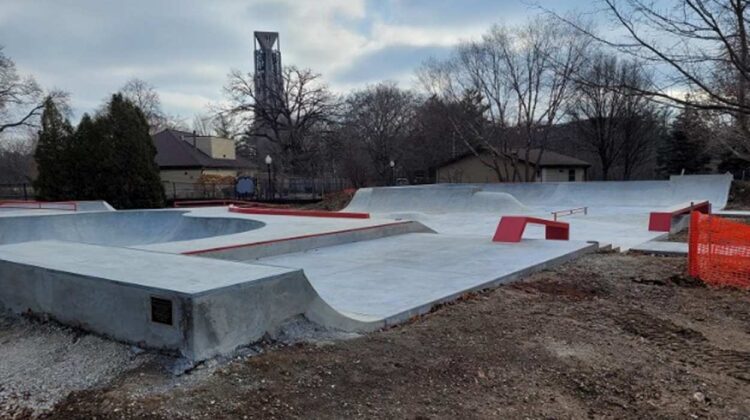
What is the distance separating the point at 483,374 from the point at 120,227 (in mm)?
13993

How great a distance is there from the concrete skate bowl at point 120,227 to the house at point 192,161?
22.7m

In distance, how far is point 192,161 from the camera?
4231cm

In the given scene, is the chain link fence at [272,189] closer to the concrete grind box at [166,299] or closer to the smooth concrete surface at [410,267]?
the smooth concrete surface at [410,267]

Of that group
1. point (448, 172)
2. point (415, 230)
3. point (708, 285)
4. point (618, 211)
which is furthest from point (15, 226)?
point (448, 172)

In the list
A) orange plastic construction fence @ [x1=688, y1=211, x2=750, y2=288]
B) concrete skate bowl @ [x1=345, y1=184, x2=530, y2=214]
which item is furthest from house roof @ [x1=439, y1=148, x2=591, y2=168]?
orange plastic construction fence @ [x1=688, y1=211, x2=750, y2=288]

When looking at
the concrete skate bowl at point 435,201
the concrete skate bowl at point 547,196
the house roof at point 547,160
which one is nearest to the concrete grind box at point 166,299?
the concrete skate bowl at point 435,201

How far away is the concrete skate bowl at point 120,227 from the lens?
12438mm

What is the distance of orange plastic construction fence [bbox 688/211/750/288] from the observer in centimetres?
666

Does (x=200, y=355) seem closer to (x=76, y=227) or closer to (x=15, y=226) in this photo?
(x=15, y=226)

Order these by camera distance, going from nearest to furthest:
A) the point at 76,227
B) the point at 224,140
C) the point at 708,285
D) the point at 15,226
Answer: the point at 708,285 → the point at 15,226 → the point at 76,227 → the point at 224,140

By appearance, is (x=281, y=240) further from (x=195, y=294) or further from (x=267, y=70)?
(x=267, y=70)

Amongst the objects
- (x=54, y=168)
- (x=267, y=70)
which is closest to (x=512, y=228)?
(x=54, y=168)

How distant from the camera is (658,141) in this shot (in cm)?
4672

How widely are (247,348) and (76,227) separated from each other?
41.1 feet
